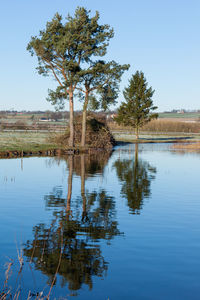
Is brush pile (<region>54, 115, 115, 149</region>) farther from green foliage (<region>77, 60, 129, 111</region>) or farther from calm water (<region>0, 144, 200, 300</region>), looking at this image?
calm water (<region>0, 144, 200, 300</region>)

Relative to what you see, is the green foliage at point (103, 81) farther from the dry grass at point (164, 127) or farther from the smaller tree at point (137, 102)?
the dry grass at point (164, 127)

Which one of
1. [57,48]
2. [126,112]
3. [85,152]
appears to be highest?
[57,48]

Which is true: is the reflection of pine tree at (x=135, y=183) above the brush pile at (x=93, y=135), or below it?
below

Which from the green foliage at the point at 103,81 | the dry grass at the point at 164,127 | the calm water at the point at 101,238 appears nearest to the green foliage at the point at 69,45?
the green foliage at the point at 103,81

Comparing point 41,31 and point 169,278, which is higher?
point 41,31

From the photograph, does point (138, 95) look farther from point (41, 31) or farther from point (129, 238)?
point (129, 238)

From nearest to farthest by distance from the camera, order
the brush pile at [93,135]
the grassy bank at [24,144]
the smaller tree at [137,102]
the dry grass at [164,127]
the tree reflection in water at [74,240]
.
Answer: the tree reflection in water at [74,240] < the grassy bank at [24,144] < the brush pile at [93,135] < the smaller tree at [137,102] < the dry grass at [164,127]

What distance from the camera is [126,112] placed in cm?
7262

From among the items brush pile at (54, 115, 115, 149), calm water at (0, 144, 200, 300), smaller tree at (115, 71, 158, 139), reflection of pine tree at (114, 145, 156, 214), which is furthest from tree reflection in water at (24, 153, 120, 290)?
smaller tree at (115, 71, 158, 139)

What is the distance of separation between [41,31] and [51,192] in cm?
2864

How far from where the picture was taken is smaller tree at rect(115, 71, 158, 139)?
234ft

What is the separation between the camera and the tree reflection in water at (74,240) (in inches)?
309

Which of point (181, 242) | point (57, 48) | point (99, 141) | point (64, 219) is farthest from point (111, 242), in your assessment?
point (99, 141)

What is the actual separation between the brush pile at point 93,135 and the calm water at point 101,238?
91.1ft
